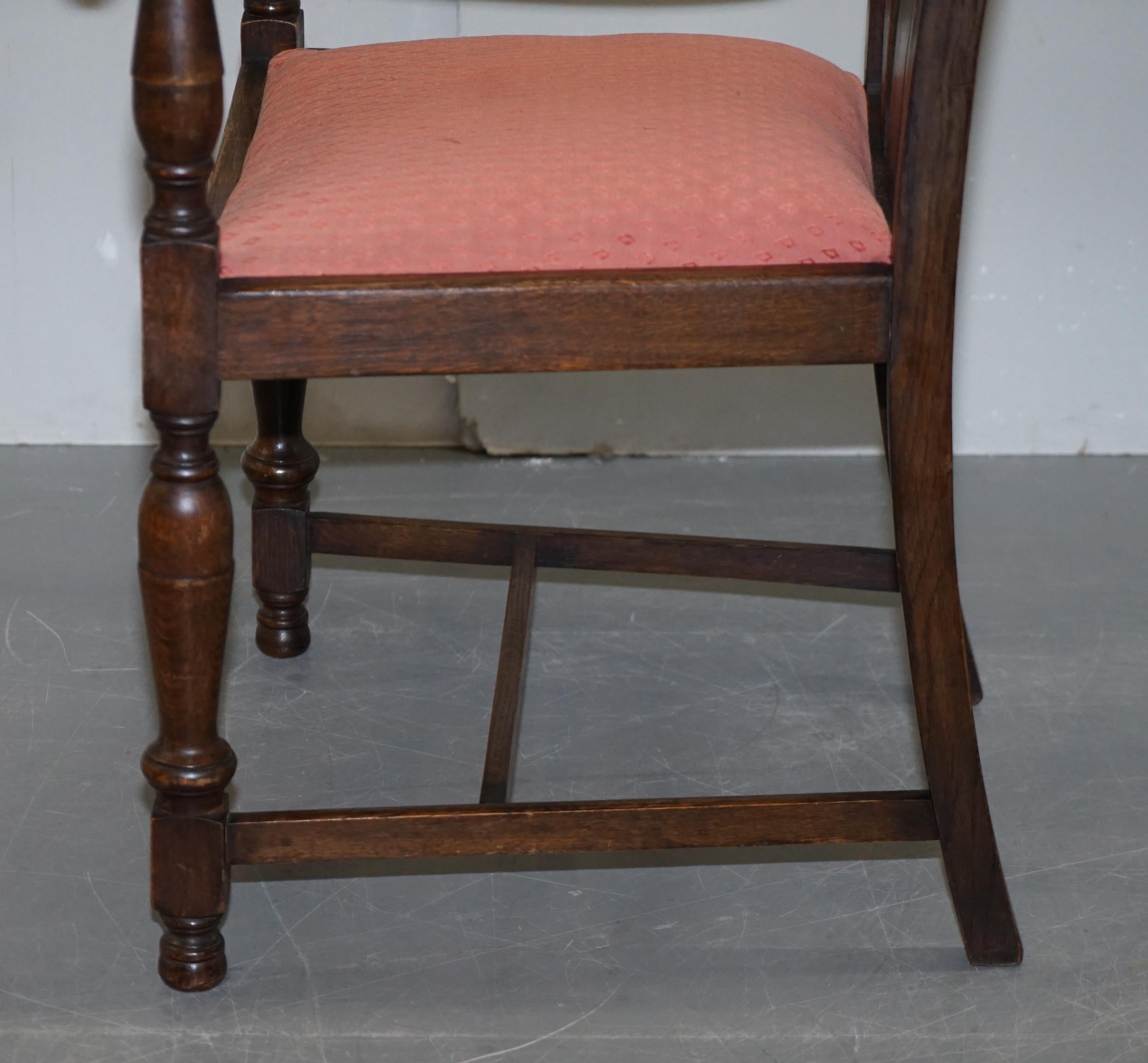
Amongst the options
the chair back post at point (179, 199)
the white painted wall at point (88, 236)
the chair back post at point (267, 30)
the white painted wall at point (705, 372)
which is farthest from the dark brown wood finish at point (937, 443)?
the white painted wall at point (88, 236)

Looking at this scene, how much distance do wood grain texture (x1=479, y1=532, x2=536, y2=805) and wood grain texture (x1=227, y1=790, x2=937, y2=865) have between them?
1.7 inches

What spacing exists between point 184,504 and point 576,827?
0.32m

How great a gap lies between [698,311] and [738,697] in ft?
1.99

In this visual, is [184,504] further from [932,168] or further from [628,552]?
[628,552]

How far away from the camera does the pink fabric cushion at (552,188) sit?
0.86 meters

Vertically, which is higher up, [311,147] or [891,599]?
[311,147]

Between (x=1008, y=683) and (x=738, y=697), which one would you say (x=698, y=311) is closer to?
(x=738, y=697)

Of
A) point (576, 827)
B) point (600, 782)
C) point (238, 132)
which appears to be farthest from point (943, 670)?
point (238, 132)

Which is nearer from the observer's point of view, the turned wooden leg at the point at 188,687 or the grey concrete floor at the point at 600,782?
the turned wooden leg at the point at 188,687

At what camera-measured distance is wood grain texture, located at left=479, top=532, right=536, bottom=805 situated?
103 centimetres

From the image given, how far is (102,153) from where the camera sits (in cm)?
197

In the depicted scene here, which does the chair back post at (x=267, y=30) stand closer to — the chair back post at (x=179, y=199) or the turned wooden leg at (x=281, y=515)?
the turned wooden leg at (x=281, y=515)

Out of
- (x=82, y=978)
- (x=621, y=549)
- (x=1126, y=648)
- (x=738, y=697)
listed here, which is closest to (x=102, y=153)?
(x=621, y=549)

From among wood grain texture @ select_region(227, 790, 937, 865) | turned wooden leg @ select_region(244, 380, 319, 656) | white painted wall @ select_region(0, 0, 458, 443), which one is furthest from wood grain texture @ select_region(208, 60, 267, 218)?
white painted wall @ select_region(0, 0, 458, 443)
